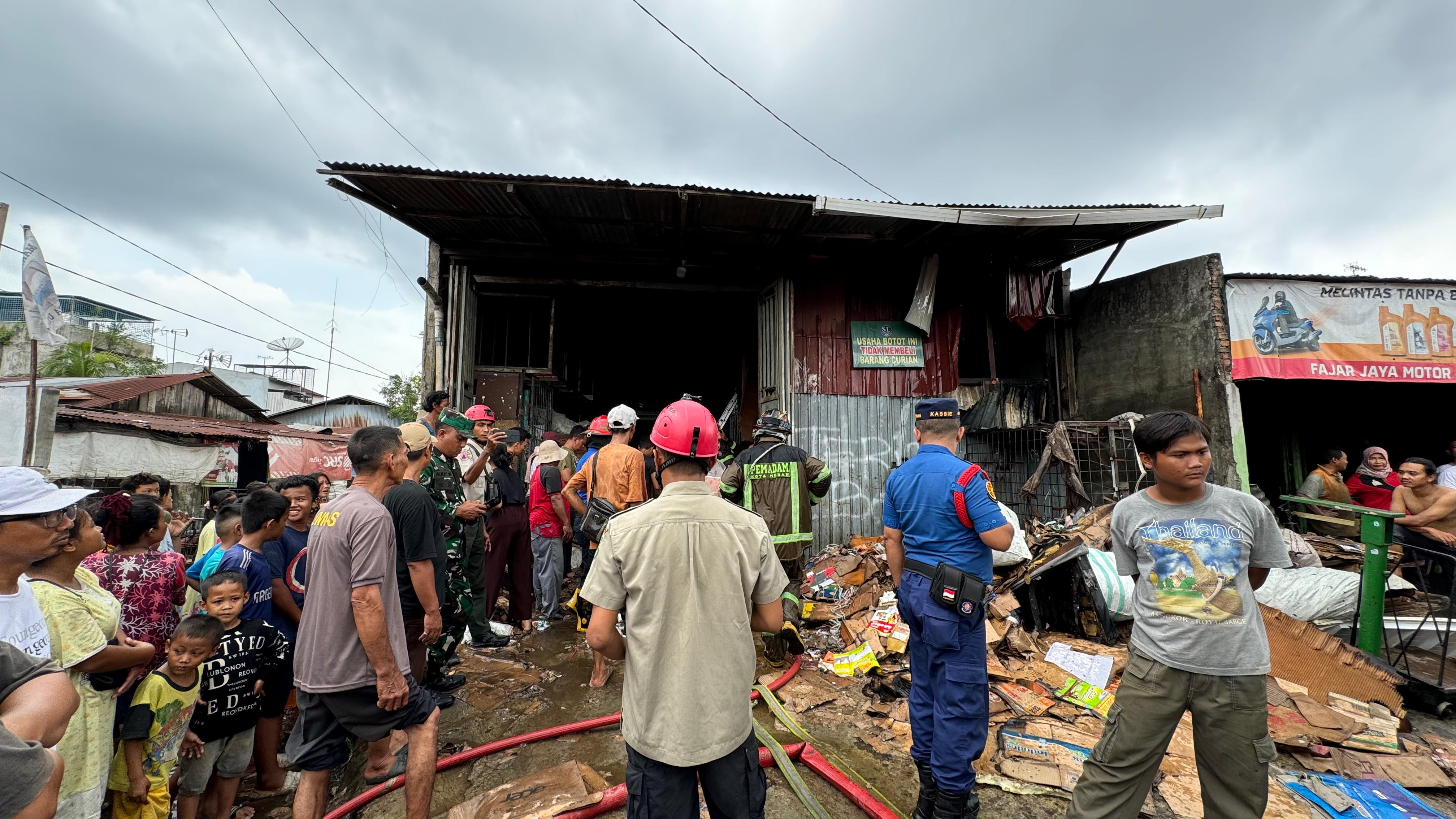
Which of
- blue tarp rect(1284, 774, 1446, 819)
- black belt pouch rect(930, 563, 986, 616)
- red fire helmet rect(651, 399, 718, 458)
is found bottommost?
blue tarp rect(1284, 774, 1446, 819)

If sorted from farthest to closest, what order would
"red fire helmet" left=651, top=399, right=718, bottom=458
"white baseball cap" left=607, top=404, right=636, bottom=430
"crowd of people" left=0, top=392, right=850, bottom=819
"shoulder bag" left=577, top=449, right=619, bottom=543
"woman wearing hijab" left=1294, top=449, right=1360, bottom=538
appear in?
"woman wearing hijab" left=1294, top=449, right=1360, bottom=538, "white baseball cap" left=607, top=404, right=636, bottom=430, "shoulder bag" left=577, top=449, right=619, bottom=543, "red fire helmet" left=651, top=399, right=718, bottom=458, "crowd of people" left=0, top=392, right=850, bottom=819

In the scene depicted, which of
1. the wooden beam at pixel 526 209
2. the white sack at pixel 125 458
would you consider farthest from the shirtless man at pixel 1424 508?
the white sack at pixel 125 458

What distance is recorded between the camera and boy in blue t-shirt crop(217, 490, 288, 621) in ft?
9.23

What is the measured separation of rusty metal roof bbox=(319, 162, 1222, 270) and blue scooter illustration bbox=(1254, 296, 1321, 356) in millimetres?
1650

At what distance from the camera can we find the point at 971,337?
8883mm

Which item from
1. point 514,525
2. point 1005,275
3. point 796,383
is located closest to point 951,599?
point 514,525

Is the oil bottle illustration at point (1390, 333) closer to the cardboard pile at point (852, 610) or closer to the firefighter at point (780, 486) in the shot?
the cardboard pile at point (852, 610)

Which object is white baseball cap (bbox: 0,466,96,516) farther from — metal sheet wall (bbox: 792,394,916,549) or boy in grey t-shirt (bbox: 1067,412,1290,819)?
metal sheet wall (bbox: 792,394,916,549)

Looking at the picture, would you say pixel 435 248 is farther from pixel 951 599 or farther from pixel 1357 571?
pixel 1357 571

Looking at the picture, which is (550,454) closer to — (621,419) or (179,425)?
(621,419)

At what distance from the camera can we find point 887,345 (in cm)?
812

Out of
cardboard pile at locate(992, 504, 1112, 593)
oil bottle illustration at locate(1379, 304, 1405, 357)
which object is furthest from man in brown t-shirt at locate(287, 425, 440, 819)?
oil bottle illustration at locate(1379, 304, 1405, 357)

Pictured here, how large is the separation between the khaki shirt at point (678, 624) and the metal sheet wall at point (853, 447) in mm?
5932

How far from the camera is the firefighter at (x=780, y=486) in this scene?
15.6 ft
